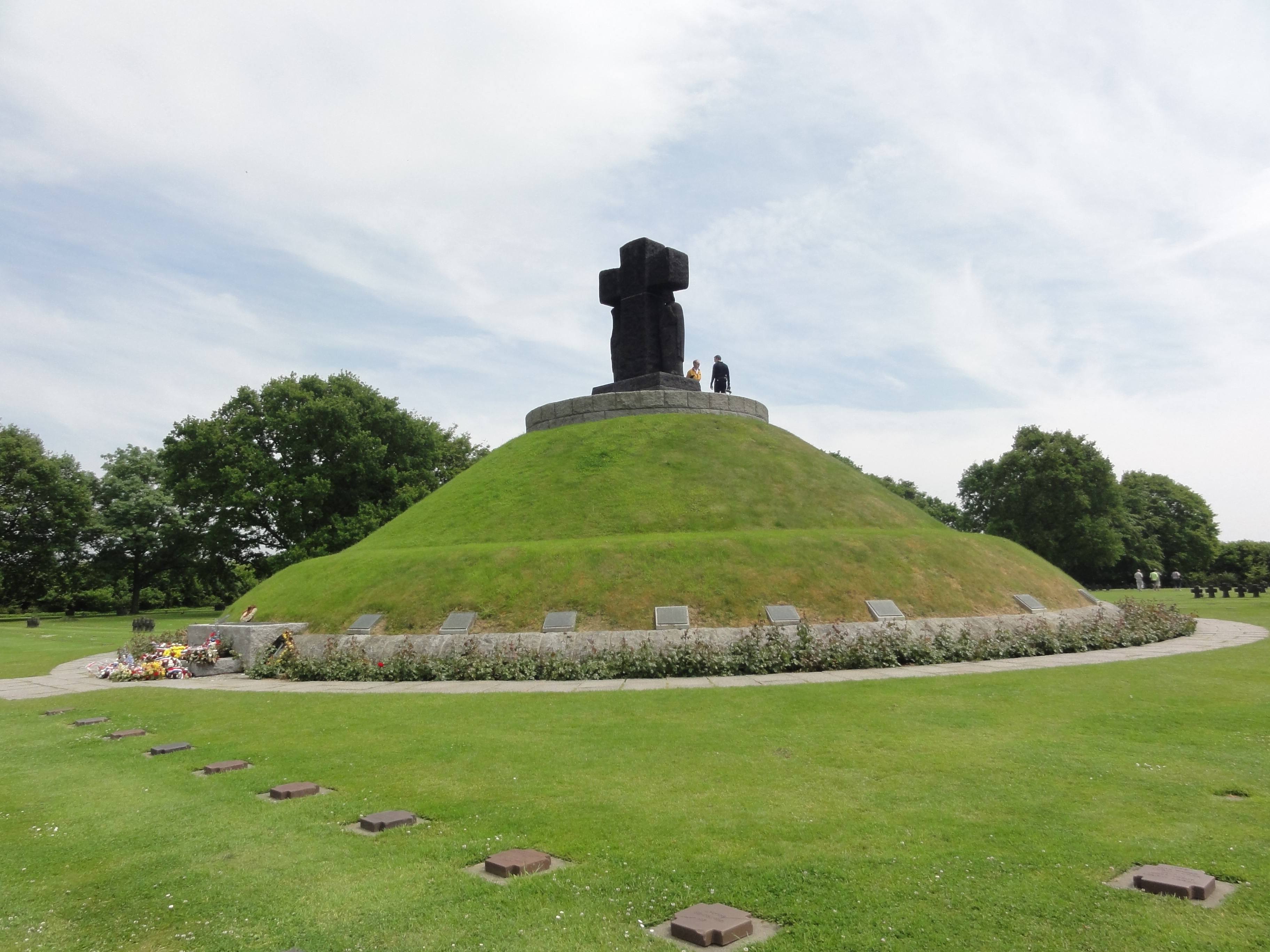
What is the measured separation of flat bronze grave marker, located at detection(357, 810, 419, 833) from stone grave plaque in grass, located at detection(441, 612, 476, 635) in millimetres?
12119

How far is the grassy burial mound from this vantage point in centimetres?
2084

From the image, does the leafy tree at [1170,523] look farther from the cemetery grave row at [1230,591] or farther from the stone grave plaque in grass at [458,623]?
the stone grave plaque in grass at [458,623]

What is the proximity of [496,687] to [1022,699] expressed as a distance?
34.2ft

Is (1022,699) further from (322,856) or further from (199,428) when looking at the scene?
(199,428)

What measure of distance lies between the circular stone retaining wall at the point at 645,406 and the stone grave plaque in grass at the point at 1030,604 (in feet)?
45.6

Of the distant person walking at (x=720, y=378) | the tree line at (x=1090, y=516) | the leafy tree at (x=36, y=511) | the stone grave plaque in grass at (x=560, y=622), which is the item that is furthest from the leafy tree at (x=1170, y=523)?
the leafy tree at (x=36, y=511)

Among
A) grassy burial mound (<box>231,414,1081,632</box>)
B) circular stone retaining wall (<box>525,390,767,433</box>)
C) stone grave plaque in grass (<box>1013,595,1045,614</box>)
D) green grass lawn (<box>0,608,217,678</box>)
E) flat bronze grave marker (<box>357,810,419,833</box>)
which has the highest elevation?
circular stone retaining wall (<box>525,390,767,433</box>)

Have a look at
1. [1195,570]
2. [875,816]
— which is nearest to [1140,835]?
[875,816]

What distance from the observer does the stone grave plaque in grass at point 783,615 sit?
19609 mm

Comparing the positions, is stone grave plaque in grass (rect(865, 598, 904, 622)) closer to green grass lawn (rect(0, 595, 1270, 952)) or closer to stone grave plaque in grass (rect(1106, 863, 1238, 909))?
green grass lawn (rect(0, 595, 1270, 952))

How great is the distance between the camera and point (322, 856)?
6840mm

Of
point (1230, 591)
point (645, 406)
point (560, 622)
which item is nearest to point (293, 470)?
point (645, 406)

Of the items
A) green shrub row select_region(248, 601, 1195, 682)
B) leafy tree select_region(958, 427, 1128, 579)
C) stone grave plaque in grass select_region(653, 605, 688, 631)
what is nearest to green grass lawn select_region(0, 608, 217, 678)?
green shrub row select_region(248, 601, 1195, 682)

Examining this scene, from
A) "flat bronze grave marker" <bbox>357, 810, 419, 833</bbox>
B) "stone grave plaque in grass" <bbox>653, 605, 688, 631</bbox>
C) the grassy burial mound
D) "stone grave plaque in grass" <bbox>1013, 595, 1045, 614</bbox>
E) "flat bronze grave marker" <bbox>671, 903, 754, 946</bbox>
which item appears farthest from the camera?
"stone grave plaque in grass" <bbox>1013, 595, 1045, 614</bbox>
